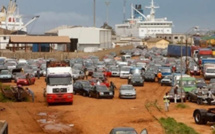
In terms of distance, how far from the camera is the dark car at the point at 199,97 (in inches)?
1441

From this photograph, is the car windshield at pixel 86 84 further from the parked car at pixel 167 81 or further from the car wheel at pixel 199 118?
the car wheel at pixel 199 118

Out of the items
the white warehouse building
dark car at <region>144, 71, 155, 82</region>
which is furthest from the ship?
dark car at <region>144, 71, 155, 82</region>

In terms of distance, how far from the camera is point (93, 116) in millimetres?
30812

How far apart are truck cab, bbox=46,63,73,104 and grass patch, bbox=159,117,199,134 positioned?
10326 millimetres

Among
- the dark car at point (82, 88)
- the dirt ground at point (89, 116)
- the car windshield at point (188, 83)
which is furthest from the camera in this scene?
the car windshield at point (188, 83)

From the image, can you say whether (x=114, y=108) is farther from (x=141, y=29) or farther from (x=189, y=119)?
(x=141, y=29)

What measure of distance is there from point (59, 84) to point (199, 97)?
11.2 metres

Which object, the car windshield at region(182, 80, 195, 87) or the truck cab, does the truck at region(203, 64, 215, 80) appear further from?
the truck cab

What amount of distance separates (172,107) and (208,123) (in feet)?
27.2

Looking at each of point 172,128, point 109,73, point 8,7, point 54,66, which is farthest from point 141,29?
point 172,128

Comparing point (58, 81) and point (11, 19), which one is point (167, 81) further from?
point (11, 19)

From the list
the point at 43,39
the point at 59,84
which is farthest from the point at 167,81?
the point at 43,39

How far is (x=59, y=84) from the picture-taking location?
35.5 meters

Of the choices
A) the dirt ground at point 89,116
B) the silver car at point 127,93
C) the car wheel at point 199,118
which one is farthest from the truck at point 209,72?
the car wheel at point 199,118
